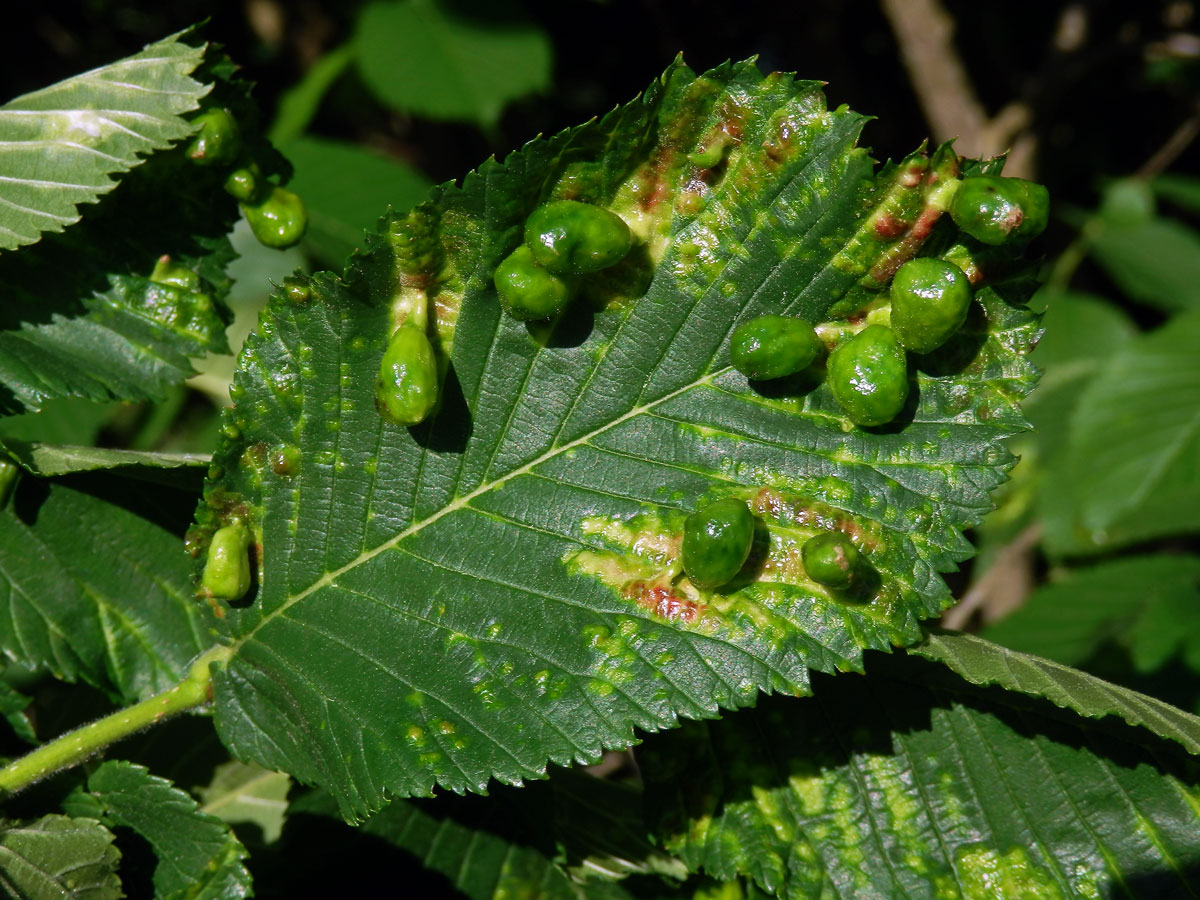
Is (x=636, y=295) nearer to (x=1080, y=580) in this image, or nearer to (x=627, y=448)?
(x=627, y=448)

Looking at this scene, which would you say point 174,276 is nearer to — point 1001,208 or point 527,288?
point 527,288

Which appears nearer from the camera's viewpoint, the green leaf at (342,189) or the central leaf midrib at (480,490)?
the central leaf midrib at (480,490)

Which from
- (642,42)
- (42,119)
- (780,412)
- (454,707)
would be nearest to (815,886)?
(454,707)

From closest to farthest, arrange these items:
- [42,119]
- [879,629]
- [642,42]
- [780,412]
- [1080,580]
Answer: [879,629]
[780,412]
[42,119]
[1080,580]
[642,42]

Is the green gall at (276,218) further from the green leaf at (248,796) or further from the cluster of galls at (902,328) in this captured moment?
the green leaf at (248,796)

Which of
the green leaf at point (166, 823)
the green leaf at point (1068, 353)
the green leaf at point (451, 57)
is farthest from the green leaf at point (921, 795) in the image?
the green leaf at point (451, 57)

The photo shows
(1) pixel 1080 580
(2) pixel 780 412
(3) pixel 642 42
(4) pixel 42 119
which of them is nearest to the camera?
(2) pixel 780 412

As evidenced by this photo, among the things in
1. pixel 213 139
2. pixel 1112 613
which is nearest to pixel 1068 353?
pixel 1112 613
